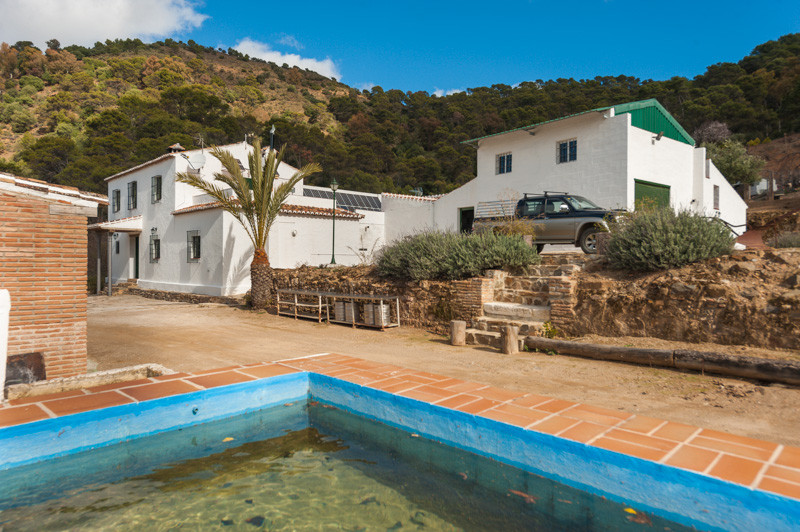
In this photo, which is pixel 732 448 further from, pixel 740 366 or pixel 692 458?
pixel 740 366

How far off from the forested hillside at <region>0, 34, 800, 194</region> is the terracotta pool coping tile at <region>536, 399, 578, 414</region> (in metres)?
28.2

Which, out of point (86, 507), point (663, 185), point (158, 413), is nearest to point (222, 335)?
point (158, 413)

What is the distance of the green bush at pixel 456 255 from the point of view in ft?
33.2

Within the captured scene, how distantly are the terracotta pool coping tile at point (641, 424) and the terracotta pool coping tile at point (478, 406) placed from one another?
41.2 inches

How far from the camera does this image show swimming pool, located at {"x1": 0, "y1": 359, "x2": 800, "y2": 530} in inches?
102

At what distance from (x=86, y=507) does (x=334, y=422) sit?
2.08 metres

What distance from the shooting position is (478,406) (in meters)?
4.06

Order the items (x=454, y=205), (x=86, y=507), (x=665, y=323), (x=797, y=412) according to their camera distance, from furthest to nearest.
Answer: (x=454, y=205) < (x=665, y=323) < (x=797, y=412) < (x=86, y=507)

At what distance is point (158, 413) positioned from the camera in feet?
13.6

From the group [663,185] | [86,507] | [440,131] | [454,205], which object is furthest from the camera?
[440,131]

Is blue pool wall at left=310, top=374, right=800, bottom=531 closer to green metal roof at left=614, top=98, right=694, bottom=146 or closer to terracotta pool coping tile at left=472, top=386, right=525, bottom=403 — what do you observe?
terracotta pool coping tile at left=472, top=386, right=525, bottom=403

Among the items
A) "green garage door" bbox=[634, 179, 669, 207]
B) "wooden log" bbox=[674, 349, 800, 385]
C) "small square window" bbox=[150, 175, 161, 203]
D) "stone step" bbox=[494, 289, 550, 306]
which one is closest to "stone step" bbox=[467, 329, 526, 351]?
"stone step" bbox=[494, 289, 550, 306]

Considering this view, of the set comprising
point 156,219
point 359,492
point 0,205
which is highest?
point 156,219

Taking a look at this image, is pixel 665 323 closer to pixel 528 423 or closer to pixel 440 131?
pixel 528 423
